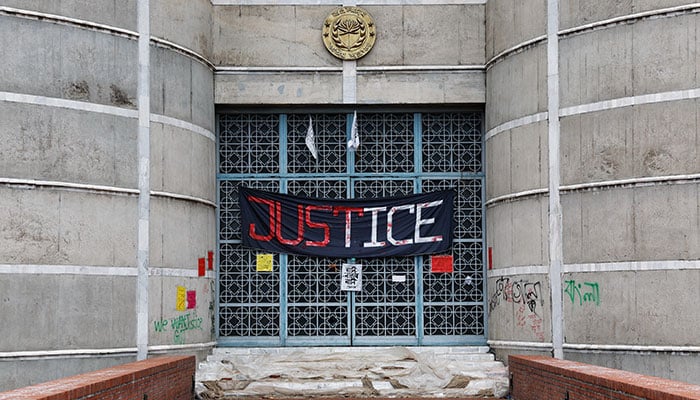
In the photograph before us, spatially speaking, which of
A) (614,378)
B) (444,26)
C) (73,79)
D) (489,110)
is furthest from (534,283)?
(73,79)

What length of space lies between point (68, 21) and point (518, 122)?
29.7 feet

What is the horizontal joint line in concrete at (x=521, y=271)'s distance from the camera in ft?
69.6

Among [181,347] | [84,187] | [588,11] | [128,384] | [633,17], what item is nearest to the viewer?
[128,384]

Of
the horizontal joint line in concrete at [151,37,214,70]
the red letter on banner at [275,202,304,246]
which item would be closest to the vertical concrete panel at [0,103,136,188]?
the horizontal joint line in concrete at [151,37,214,70]

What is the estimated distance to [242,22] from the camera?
2388 centimetres

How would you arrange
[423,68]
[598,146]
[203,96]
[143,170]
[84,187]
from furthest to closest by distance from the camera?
[423,68]
[203,96]
[143,170]
[598,146]
[84,187]

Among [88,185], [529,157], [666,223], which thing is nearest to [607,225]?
[666,223]

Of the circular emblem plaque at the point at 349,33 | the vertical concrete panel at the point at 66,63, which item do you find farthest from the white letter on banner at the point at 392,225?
the vertical concrete panel at the point at 66,63

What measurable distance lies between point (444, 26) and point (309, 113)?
3.56 m

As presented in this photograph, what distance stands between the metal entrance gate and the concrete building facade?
9 cm

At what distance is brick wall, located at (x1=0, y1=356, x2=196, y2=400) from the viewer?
11.5 m

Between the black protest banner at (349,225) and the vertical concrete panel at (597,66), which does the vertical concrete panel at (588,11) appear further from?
the black protest banner at (349,225)

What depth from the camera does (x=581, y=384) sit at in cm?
1465

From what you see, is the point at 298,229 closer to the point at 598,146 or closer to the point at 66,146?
the point at 66,146
